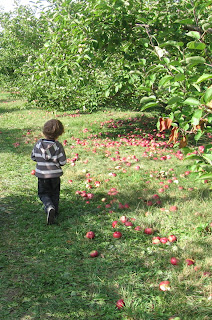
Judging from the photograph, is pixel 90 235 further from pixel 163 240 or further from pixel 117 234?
pixel 163 240

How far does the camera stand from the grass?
8.01ft

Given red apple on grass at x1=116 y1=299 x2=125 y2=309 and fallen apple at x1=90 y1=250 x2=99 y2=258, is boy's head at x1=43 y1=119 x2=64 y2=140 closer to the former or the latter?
fallen apple at x1=90 y1=250 x2=99 y2=258

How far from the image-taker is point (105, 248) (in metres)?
3.32

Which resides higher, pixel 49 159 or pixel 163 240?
Result: pixel 49 159

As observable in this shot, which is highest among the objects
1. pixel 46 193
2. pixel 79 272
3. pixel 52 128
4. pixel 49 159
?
pixel 52 128

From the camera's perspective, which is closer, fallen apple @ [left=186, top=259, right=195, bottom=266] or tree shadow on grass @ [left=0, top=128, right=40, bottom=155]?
fallen apple @ [left=186, top=259, right=195, bottom=266]

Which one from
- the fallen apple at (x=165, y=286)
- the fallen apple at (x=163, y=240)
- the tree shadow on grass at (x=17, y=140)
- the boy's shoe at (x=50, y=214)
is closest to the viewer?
the fallen apple at (x=165, y=286)

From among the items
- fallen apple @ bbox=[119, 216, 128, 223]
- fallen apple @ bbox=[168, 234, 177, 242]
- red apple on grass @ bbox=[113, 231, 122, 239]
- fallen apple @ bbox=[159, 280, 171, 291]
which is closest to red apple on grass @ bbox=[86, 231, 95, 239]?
red apple on grass @ bbox=[113, 231, 122, 239]

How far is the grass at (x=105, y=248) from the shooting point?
2.44 meters

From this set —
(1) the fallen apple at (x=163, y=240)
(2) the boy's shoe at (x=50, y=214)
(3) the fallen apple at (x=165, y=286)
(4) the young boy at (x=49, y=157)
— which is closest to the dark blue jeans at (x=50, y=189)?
(4) the young boy at (x=49, y=157)

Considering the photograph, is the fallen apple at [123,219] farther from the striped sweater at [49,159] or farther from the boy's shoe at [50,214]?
the striped sweater at [49,159]

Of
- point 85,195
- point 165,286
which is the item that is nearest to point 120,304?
point 165,286

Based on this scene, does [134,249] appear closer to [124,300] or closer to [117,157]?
[124,300]

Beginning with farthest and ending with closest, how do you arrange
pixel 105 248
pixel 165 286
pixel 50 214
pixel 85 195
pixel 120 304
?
1. pixel 85 195
2. pixel 50 214
3. pixel 105 248
4. pixel 165 286
5. pixel 120 304
